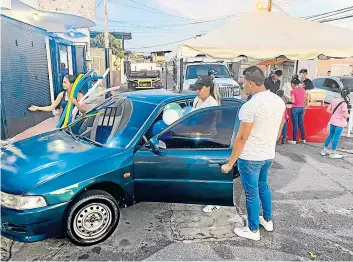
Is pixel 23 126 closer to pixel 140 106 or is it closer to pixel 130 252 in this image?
pixel 140 106

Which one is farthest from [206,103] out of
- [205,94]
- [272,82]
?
[272,82]

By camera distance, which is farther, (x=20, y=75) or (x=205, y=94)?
(x=20, y=75)

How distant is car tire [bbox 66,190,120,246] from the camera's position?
293 centimetres

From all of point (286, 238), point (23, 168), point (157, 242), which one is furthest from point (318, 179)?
point (23, 168)

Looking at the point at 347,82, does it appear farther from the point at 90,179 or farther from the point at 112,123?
the point at 90,179

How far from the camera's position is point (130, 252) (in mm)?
3021

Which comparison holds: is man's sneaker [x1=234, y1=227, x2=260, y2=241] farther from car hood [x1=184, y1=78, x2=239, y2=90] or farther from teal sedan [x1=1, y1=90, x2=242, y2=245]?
car hood [x1=184, y1=78, x2=239, y2=90]

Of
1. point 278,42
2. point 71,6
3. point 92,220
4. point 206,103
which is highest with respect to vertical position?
point 71,6

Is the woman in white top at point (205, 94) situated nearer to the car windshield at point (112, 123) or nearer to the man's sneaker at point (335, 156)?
the car windshield at point (112, 123)

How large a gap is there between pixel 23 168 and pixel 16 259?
0.88 m

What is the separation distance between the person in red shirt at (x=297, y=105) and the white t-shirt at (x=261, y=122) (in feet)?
14.1

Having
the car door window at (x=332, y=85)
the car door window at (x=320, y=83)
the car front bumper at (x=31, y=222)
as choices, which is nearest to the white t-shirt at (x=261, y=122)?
the car front bumper at (x=31, y=222)

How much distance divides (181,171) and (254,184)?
80 cm

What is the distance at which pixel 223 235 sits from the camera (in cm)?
338
